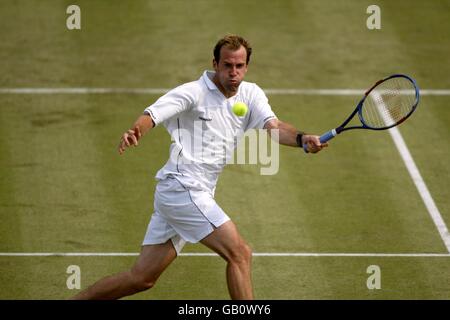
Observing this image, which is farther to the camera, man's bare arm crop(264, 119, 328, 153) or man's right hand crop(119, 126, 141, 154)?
man's bare arm crop(264, 119, 328, 153)

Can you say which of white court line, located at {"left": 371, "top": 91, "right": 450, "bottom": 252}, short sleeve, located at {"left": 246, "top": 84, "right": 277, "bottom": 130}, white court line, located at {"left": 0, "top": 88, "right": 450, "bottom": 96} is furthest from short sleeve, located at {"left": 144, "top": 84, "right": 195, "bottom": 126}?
white court line, located at {"left": 0, "top": 88, "right": 450, "bottom": 96}

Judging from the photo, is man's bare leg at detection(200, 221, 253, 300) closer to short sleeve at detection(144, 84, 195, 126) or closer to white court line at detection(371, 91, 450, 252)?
short sleeve at detection(144, 84, 195, 126)

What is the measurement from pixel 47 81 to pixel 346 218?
16.9ft

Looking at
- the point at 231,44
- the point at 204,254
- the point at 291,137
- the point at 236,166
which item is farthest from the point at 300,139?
the point at 236,166

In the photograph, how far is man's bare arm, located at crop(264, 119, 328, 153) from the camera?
8548 millimetres

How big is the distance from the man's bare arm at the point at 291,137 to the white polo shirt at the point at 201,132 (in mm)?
79

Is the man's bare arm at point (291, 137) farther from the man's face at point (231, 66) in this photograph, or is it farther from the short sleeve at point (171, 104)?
the short sleeve at point (171, 104)

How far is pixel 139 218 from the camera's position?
11.9m

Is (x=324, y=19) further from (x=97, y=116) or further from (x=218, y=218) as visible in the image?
(x=218, y=218)

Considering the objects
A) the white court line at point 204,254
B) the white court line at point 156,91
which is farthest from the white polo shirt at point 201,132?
the white court line at point 156,91

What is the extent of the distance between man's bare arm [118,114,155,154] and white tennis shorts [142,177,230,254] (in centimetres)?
57

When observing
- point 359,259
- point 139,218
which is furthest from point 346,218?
point 139,218

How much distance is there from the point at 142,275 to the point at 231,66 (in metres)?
1.78

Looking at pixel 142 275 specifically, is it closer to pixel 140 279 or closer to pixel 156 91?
pixel 140 279
